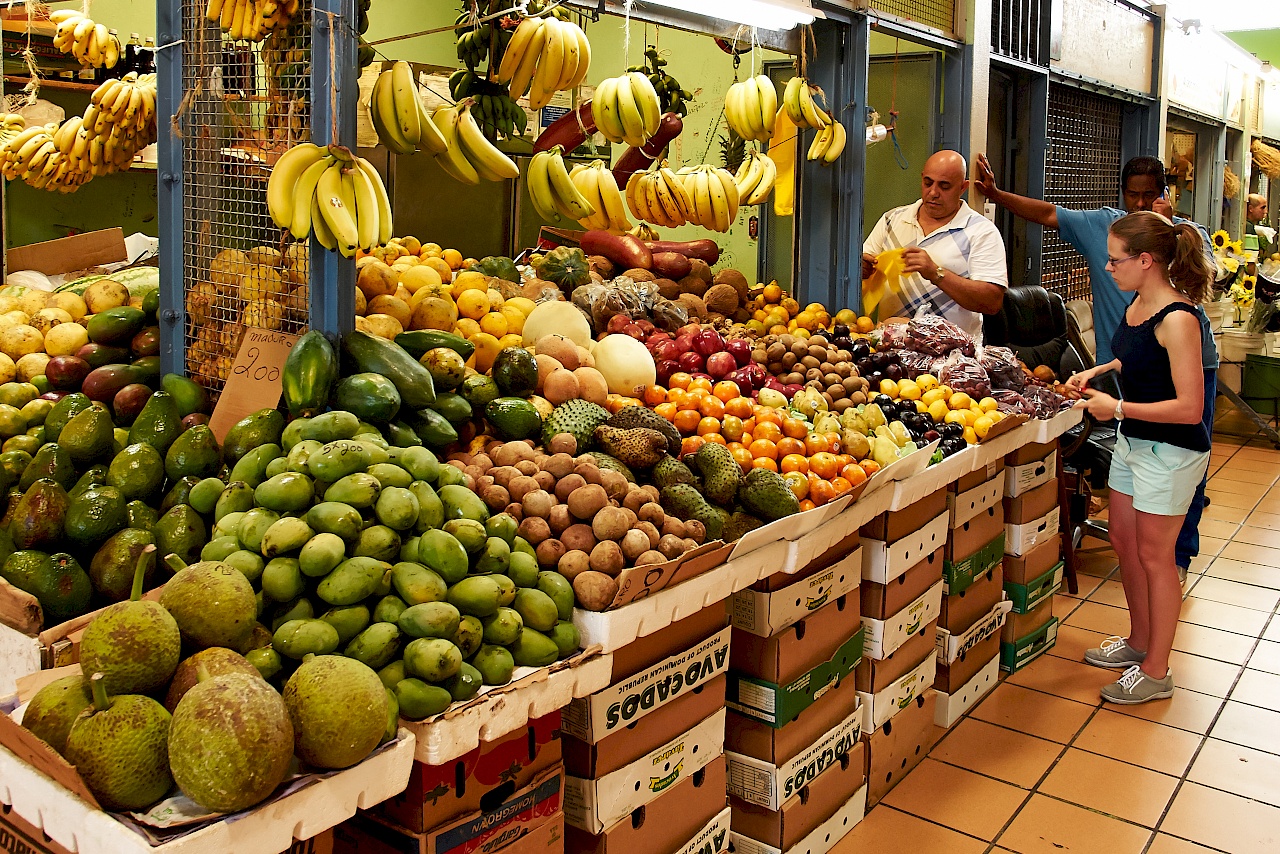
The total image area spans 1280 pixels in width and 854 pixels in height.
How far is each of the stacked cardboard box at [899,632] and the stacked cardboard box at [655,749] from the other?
779mm

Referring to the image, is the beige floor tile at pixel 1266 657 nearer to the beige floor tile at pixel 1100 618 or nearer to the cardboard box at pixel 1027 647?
the beige floor tile at pixel 1100 618

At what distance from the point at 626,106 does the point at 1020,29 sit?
11.0 ft

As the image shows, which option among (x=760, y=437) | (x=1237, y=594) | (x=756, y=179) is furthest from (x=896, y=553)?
(x=1237, y=594)

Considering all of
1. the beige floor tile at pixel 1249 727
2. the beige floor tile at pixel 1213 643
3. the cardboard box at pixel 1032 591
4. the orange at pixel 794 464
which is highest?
the orange at pixel 794 464

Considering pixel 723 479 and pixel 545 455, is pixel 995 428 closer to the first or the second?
pixel 723 479

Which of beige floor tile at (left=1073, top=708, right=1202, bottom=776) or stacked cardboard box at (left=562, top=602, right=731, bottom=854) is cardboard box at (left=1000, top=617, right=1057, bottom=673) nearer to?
beige floor tile at (left=1073, top=708, right=1202, bottom=776)

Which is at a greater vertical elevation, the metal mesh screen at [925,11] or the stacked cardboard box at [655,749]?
the metal mesh screen at [925,11]

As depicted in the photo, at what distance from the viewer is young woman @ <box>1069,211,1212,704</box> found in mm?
3469

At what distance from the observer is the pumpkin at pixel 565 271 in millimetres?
3785

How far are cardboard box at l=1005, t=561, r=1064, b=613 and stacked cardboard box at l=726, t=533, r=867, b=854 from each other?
1429 millimetres

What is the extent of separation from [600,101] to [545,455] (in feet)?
4.51

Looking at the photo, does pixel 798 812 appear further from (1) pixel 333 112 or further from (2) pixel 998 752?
(1) pixel 333 112

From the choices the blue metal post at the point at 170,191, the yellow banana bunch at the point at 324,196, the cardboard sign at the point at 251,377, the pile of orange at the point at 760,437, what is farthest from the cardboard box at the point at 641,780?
the blue metal post at the point at 170,191

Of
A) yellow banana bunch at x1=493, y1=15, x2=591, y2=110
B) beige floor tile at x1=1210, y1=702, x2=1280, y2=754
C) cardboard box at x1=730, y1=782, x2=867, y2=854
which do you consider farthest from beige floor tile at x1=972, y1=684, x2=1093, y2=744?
yellow banana bunch at x1=493, y1=15, x2=591, y2=110
